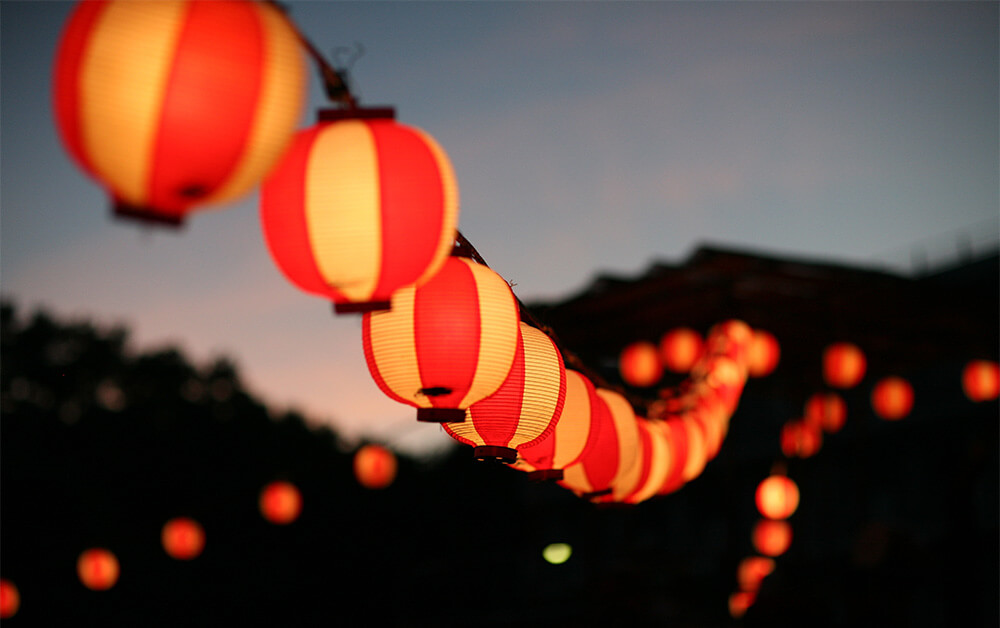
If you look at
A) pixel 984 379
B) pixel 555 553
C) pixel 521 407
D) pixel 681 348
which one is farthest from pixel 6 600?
pixel 521 407

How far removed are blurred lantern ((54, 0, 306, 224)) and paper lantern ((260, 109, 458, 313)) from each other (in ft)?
1.13

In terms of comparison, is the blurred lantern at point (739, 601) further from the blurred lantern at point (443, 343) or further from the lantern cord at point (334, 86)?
the lantern cord at point (334, 86)

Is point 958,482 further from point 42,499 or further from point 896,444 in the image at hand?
point 42,499

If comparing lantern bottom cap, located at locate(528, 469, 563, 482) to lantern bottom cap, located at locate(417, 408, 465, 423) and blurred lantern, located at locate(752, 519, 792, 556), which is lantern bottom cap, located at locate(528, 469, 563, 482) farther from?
blurred lantern, located at locate(752, 519, 792, 556)

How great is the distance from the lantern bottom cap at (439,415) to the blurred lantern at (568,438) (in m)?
1.13

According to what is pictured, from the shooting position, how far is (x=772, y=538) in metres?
14.0

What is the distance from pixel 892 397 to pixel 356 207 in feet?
39.3

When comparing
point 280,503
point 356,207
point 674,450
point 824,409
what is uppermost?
point 356,207

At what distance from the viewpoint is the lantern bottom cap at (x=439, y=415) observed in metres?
3.20

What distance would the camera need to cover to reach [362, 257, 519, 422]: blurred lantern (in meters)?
3.14

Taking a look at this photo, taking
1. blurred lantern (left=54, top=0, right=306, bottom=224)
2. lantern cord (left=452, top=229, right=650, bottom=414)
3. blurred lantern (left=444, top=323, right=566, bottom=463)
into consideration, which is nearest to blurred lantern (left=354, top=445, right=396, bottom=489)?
lantern cord (left=452, top=229, right=650, bottom=414)

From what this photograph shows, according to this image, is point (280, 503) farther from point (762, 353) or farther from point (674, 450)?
point (674, 450)

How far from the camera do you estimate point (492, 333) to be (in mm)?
3217

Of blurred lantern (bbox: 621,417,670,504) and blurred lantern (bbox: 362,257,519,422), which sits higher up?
blurred lantern (bbox: 362,257,519,422)
